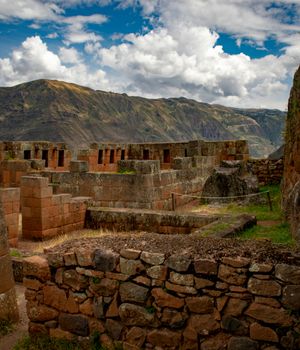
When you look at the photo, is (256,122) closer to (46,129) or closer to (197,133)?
(197,133)

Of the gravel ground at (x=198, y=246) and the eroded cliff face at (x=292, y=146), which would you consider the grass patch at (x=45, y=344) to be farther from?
the eroded cliff face at (x=292, y=146)

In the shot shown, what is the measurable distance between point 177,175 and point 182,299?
12.1 meters

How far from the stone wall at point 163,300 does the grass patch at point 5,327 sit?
74 cm

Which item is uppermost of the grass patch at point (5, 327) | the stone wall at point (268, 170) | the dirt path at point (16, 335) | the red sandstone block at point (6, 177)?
the stone wall at point (268, 170)

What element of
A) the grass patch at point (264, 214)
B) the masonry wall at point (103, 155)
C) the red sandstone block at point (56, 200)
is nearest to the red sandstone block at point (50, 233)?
the red sandstone block at point (56, 200)

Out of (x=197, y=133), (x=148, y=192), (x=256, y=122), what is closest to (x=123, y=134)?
(x=197, y=133)

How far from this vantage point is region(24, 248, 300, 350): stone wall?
433 cm

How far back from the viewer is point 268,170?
1820 centimetres

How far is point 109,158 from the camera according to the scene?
2294 cm


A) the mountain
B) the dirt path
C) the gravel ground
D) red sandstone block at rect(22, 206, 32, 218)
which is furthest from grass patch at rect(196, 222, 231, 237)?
the mountain

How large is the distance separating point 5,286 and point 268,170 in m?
13.8

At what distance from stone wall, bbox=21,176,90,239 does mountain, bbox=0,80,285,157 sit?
86501 mm

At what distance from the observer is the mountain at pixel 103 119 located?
108m

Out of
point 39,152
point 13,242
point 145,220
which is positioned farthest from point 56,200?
point 39,152
